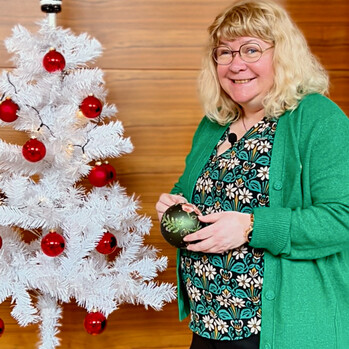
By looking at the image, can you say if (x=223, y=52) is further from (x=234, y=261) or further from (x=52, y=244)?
(x=52, y=244)

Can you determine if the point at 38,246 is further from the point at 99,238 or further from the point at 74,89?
the point at 74,89

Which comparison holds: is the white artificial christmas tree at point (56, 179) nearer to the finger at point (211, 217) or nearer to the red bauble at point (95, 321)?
the red bauble at point (95, 321)

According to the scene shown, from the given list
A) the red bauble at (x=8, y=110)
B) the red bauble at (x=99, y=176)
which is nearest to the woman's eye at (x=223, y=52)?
the red bauble at (x=99, y=176)

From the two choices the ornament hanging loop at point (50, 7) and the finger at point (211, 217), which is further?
the ornament hanging loop at point (50, 7)

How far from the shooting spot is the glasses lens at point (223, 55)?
1.53m

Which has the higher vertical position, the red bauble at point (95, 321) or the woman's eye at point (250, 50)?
the woman's eye at point (250, 50)

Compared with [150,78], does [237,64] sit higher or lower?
higher

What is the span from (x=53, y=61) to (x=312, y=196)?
0.82m

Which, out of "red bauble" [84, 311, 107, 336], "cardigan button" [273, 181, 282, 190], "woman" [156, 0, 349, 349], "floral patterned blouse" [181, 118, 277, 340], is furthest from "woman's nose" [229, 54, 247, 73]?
"red bauble" [84, 311, 107, 336]

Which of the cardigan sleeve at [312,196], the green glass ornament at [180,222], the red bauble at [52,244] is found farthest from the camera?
the red bauble at [52,244]

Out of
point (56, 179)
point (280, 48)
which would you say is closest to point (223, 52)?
point (280, 48)

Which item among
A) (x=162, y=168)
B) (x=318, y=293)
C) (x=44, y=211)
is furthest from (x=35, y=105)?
(x=318, y=293)

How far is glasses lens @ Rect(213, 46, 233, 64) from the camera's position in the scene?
153 centimetres

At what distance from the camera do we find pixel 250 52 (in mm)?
1479
